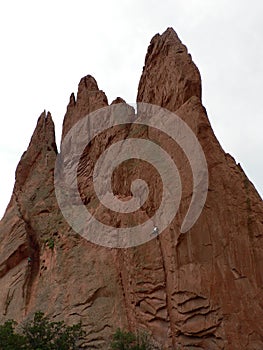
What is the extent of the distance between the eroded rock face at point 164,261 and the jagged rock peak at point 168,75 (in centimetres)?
6

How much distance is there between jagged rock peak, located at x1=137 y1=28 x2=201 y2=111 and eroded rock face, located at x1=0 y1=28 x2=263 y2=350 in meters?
0.06

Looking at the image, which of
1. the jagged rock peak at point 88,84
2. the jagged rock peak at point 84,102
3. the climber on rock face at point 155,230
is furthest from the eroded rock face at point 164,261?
the jagged rock peak at point 88,84

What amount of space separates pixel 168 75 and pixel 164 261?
8811 millimetres

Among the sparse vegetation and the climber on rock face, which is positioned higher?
the climber on rock face

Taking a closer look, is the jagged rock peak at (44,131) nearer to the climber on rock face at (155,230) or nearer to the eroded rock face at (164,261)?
the eroded rock face at (164,261)

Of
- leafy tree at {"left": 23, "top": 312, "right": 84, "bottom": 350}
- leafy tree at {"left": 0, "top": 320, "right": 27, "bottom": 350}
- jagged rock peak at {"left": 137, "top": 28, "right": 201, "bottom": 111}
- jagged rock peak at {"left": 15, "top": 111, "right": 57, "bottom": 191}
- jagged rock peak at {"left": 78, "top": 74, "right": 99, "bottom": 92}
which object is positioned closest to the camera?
leafy tree at {"left": 0, "top": 320, "right": 27, "bottom": 350}

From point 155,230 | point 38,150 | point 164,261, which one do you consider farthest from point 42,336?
point 38,150

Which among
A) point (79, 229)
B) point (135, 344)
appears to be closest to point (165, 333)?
point (135, 344)

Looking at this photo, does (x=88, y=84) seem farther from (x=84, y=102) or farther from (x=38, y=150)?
(x=38, y=150)

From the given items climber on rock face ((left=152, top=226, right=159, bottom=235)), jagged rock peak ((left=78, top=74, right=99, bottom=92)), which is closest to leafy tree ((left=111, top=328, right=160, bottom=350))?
climber on rock face ((left=152, top=226, right=159, bottom=235))

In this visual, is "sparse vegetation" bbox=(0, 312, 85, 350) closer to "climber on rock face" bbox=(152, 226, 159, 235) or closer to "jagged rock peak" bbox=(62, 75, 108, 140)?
"climber on rock face" bbox=(152, 226, 159, 235)

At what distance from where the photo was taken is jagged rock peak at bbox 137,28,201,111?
2602 centimetres

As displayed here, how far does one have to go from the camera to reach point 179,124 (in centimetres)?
2473

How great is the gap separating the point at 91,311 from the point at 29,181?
33.3 ft
